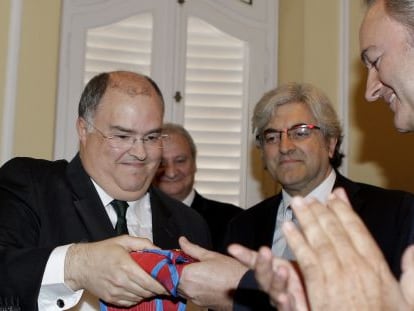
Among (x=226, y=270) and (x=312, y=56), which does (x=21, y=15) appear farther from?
(x=226, y=270)

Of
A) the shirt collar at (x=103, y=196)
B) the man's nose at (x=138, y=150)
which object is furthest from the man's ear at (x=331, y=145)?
the shirt collar at (x=103, y=196)

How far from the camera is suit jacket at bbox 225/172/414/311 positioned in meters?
2.83

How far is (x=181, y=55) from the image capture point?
15.3 ft

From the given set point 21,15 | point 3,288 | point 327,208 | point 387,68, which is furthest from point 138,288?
point 21,15

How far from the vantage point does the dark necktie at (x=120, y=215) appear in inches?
103

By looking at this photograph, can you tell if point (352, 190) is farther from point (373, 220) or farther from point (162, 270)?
point (162, 270)

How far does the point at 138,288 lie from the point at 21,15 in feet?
8.40

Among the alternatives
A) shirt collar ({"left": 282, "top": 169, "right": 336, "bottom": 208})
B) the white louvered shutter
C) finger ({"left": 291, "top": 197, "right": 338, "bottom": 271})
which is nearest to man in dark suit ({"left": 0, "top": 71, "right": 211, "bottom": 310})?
shirt collar ({"left": 282, "top": 169, "right": 336, "bottom": 208})

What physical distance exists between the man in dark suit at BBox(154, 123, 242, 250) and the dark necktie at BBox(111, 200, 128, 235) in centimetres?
146

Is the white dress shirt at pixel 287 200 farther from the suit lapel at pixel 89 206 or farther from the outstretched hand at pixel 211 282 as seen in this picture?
the outstretched hand at pixel 211 282

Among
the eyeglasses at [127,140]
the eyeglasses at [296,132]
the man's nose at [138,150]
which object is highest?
the eyeglasses at [296,132]

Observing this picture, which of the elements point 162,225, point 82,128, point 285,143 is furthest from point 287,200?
point 82,128

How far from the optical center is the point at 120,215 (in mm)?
2645

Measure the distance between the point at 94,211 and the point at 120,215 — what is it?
4.6 inches
